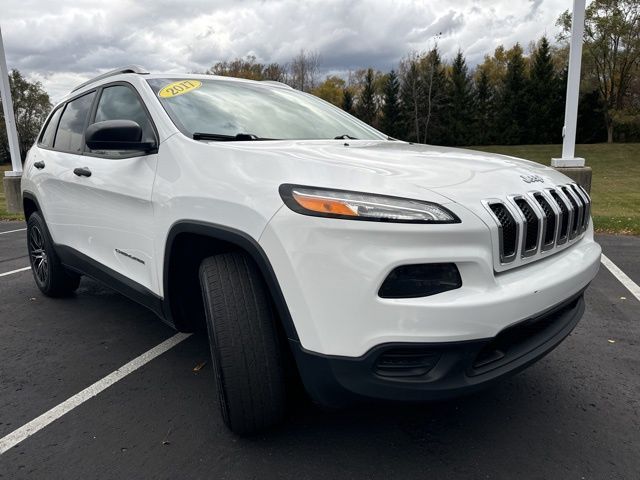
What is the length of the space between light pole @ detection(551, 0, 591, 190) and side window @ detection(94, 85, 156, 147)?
742 centimetres

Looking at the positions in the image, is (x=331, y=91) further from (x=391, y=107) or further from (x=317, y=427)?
(x=317, y=427)

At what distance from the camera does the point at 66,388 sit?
281 cm

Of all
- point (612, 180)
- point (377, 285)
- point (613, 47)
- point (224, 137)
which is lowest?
point (612, 180)

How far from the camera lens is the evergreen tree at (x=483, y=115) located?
46781mm

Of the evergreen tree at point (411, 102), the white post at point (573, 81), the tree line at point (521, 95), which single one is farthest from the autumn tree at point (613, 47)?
the white post at point (573, 81)

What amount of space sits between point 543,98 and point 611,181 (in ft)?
77.4

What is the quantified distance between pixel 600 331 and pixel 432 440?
1.95 meters

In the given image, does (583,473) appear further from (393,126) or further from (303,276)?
(393,126)

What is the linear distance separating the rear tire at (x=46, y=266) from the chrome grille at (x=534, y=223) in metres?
3.53

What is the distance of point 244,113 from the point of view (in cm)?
287

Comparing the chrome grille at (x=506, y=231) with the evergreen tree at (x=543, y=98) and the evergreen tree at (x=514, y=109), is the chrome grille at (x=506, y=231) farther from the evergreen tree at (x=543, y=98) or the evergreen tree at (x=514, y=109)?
the evergreen tree at (x=543, y=98)

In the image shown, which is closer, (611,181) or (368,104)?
(611,181)

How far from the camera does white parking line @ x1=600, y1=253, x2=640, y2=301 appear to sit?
174 inches

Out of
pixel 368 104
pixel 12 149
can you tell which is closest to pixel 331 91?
pixel 368 104
